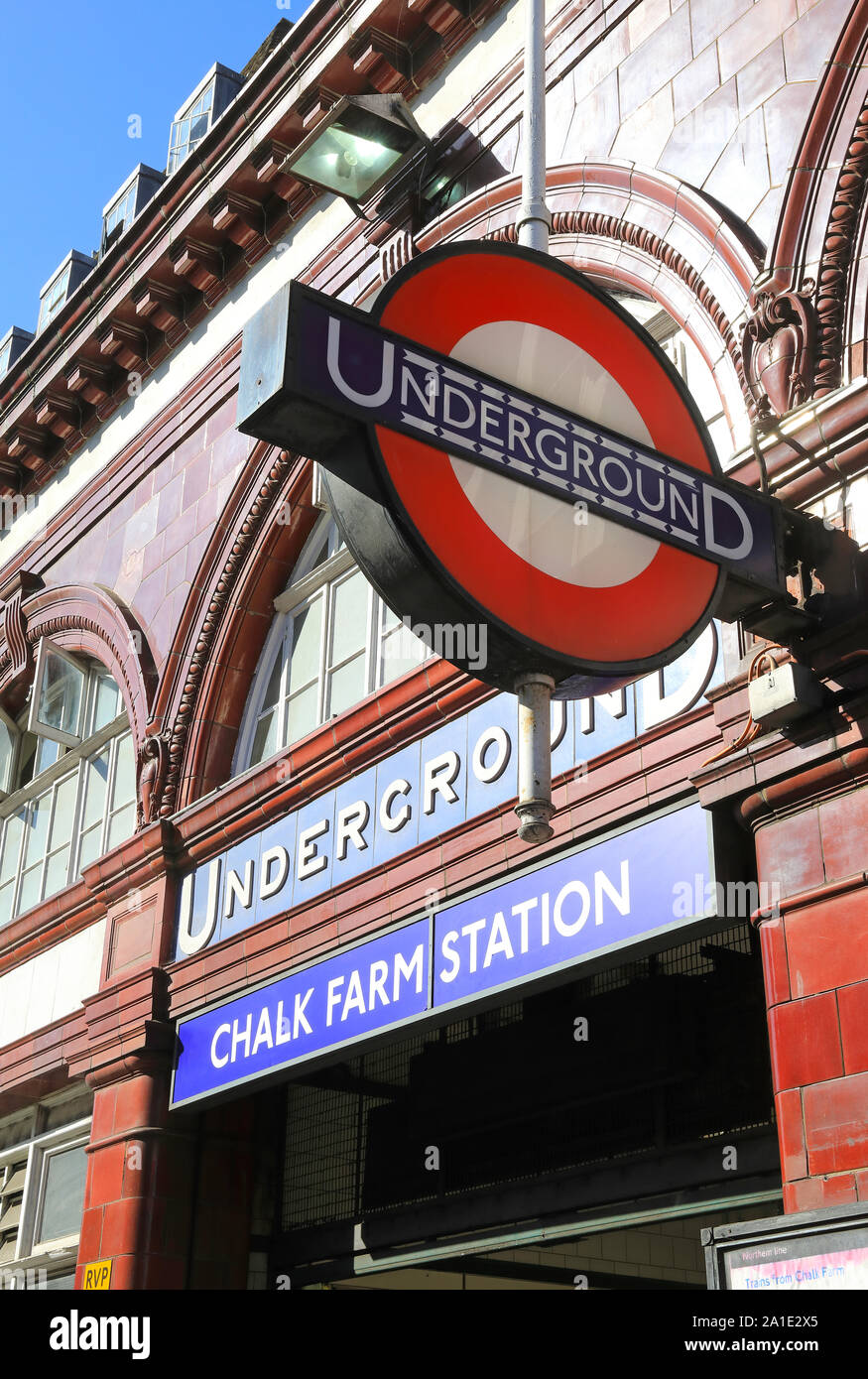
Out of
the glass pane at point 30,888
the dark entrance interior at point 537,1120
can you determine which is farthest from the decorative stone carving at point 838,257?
the glass pane at point 30,888

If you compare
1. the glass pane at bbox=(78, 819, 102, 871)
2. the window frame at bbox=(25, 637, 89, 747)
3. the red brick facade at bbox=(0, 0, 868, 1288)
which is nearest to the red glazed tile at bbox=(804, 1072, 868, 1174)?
the red brick facade at bbox=(0, 0, 868, 1288)

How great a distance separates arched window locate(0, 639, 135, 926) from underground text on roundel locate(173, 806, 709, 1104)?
347cm

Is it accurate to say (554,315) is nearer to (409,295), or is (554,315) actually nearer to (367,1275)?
(409,295)

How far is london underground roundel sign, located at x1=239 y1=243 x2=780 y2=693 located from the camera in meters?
5.03

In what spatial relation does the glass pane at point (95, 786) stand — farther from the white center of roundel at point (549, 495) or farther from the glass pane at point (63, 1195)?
the white center of roundel at point (549, 495)

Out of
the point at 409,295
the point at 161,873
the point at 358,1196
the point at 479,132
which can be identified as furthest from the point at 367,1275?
the point at 479,132

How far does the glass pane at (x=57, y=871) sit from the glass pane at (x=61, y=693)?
1.20 metres

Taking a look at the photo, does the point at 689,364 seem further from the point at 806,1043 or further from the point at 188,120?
the point at 188,120

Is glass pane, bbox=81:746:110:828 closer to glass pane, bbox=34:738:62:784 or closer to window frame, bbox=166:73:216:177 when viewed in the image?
glass pane, bbox=34:738:62:784

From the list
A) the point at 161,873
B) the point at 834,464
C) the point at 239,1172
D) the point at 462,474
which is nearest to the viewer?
the point at 462,474

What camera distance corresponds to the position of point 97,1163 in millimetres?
10875

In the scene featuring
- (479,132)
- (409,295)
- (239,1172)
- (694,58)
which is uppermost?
(479,132)

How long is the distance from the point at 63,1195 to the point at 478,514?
9.26 m
